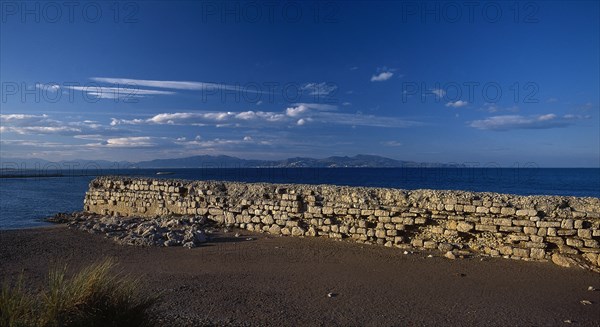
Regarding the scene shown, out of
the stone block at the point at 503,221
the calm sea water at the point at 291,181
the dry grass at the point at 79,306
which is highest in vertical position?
the stone block at the point at 503,221

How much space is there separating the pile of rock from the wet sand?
0.40 metres

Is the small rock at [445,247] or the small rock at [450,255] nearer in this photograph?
the small rock at [450,255]

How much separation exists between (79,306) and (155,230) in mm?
5974

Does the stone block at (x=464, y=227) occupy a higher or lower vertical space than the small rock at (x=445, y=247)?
higher

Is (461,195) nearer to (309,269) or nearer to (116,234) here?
(309,269)

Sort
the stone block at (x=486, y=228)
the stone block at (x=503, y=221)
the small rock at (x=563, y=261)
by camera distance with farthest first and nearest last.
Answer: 1. the stone block at (x=486, y=228)
2. the stone block at (x=503, y=221)
3. the small rock at (x=563, y=261)

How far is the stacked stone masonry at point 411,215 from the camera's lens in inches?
280

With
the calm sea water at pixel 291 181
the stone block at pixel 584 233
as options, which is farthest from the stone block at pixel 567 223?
the calm sea water at pixel 291 181

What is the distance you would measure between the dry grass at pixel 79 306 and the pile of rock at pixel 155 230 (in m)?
5.06

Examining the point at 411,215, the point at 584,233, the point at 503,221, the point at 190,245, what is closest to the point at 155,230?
the point at 190,245

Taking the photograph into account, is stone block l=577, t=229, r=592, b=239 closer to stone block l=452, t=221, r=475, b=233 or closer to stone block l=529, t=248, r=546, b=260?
stone block l=529, t=248, r=546, b=260

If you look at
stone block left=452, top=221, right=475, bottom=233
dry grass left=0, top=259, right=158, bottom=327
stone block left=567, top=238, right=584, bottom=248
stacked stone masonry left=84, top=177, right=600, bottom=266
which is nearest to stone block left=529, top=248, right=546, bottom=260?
stacked stone masonry left=84, top=177, right=600, bottom=266

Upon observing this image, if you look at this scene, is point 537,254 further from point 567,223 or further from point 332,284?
point 332,284

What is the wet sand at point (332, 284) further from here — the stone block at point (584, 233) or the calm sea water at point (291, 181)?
the calm sea water at point (291, 181)
